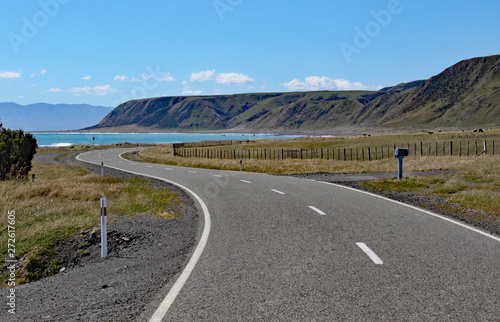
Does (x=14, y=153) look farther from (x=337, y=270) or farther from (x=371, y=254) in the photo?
(x=337, y=270)

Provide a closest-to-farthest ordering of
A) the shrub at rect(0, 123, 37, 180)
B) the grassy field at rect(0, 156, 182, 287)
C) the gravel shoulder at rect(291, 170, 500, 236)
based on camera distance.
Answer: the grassy field at rect(0, 156, 182, 287)
the gravel shoulder at rect(291, 170, 500, 236)
the shrub at rect(0, 123, 37, 180)

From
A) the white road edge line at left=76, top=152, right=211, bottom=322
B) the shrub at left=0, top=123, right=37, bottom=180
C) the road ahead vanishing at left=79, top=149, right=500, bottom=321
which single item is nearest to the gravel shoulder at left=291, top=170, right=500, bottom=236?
the road ahead vanishing at left=79, top=149, right=500, bottom=321

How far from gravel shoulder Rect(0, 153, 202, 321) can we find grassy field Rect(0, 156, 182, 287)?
52 centimetres

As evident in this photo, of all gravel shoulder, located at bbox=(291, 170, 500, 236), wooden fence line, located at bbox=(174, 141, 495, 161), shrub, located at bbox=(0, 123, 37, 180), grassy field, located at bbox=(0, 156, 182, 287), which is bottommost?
wooden fence line, located at bbox=(174, 141, 495, 161)

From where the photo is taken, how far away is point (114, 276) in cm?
679

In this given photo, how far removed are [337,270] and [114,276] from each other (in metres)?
3.41

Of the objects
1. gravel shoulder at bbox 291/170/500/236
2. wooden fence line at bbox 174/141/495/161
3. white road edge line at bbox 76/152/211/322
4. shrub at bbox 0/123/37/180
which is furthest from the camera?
wooden fence line at bbox 174/141/495/161

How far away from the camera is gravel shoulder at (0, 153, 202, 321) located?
5207 mm

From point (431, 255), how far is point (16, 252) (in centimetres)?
798

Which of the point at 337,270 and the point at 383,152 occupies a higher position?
the point at 337,270

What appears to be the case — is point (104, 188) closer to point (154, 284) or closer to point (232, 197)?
point (232, 197)

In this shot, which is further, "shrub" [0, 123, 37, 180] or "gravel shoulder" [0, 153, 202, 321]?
"shrub" [0, 123, 37, 180]

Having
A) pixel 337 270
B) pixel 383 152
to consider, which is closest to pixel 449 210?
pixel 337 270

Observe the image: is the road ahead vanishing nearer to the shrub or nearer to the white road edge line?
the white road edge line
